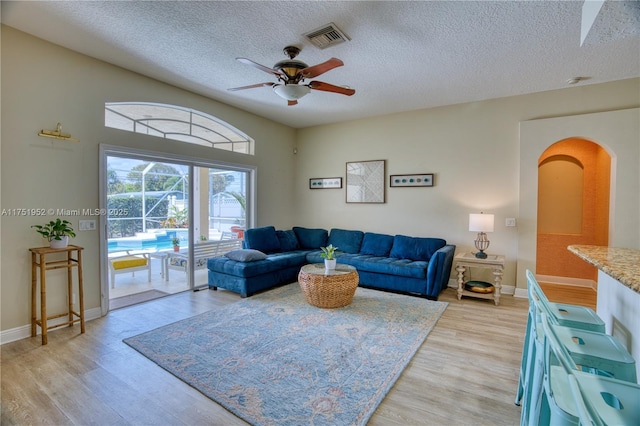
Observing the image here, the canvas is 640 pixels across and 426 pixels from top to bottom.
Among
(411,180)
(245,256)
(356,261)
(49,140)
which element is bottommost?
(356,261)

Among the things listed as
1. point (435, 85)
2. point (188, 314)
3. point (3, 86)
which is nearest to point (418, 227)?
point (435, 85)

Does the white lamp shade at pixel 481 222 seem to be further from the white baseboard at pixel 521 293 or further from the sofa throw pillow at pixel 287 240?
the sofa throw pillow at pixel 287 240

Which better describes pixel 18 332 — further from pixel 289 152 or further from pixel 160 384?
pixel 289 152

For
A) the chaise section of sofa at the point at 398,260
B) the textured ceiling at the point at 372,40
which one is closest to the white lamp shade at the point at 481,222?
the chaise section of sofa at the point at 398,260

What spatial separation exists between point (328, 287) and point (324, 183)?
9.95 feet

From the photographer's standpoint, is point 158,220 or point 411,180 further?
point 411,180

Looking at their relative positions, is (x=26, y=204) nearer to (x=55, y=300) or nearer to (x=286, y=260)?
(x=55, y=300)

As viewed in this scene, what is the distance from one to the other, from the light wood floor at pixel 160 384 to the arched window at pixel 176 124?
8.20 feet

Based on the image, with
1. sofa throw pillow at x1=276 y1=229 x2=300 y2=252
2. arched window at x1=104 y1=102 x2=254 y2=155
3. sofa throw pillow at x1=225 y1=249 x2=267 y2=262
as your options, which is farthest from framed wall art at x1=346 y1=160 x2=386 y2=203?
sofa throw pillow at x1=225 y1=249 x2=267 y2=262

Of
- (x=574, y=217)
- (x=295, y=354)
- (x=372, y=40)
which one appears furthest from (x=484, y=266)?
(x=372, y=40)

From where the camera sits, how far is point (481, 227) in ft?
14.3

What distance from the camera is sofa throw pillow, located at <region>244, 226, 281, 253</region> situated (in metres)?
5.18

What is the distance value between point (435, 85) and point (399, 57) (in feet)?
3.58

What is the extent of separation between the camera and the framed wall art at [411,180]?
5.23m
